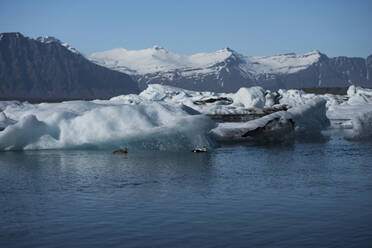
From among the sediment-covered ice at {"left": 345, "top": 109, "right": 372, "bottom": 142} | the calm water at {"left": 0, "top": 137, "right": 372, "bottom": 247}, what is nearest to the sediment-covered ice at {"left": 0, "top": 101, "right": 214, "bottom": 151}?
the calm water at {"left": 0, "top": 137, "right": 372, "bottom": 247}

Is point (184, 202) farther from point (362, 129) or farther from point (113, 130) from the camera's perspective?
point (362, 129)

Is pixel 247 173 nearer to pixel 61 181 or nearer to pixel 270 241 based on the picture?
pixel 61 181

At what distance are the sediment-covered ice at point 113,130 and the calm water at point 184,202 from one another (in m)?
1.35

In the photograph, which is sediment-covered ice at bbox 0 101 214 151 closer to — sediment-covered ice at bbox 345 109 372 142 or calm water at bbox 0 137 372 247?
calm water at bbox 0 137 372 247

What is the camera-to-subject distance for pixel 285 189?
12.3m

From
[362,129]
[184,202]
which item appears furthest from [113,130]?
[362,129]

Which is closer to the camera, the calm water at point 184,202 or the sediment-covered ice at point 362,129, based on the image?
the calm water at point 184,202

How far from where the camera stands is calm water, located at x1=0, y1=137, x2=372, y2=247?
335 inches

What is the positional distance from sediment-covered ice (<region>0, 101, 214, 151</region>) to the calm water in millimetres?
1351

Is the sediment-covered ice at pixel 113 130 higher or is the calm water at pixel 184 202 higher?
the sediment-covered ice at pixel 113 130

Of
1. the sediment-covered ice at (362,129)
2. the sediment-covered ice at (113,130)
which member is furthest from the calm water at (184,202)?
the sediment-covered ice at (362,129)

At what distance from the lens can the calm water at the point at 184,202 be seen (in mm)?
8500

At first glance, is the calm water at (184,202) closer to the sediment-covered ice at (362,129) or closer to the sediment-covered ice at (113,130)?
the sediment-covered ice at (113,130)

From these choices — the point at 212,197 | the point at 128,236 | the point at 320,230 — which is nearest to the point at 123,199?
the point at 212,197
